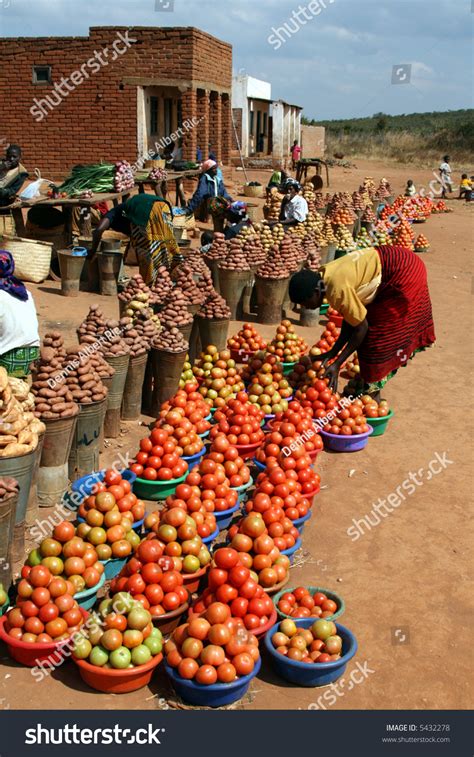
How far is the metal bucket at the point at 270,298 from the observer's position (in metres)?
10.5

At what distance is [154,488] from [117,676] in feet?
6.48

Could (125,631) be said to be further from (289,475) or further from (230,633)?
(289,475)

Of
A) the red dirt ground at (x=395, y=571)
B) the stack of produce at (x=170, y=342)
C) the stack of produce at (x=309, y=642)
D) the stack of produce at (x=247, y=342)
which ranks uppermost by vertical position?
the stack of produce at (x=170, y=342)

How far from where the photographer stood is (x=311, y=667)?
3787 millimetres

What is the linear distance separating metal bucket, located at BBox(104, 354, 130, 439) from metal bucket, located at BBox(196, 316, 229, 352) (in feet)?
6.53

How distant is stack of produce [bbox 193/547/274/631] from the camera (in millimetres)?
3971

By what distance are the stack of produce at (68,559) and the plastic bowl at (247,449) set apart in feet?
7.14

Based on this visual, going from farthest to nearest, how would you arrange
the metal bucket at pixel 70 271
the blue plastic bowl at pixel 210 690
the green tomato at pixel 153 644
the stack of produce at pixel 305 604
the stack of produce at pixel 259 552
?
the metal bucket at pixel 70 271, the stack of produce at pixel 259 552, the stack of produce at pixel 305 604, the green tomato at pixel 153 644, the blue plastic bowl at pixel 210 690

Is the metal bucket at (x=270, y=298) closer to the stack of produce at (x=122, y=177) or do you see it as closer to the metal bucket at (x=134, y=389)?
the stack of produce at (x=122, y=177)

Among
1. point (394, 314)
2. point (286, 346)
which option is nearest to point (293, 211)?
point (286, 346)

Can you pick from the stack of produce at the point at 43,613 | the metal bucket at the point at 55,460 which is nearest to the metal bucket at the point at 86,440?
the metal bucket at the point at 55,460

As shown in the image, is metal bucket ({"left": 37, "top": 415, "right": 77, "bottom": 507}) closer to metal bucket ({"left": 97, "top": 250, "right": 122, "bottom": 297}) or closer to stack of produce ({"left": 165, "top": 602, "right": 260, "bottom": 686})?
stack of produce ({"left": 165, "top": 602, "right": 260, "bottom": 686})

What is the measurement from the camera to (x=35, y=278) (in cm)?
1086

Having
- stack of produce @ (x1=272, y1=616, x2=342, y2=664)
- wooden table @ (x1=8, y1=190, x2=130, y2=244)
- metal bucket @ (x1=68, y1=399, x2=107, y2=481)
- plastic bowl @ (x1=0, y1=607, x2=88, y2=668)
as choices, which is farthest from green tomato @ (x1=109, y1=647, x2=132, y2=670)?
wooden table @ (x1=8, y1=190, x2=130, y2=244)
